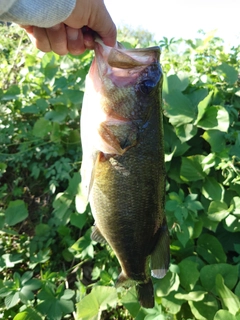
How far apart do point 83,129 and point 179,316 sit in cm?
150

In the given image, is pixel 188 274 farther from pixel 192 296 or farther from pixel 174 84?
pixel 174 84

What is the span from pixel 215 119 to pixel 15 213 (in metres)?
1.56

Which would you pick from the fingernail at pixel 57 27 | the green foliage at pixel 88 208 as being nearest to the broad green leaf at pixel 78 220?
the green foliage at pixel 88 208

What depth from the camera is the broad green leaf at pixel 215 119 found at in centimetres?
224

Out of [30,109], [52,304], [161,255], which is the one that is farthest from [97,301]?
[30,109]


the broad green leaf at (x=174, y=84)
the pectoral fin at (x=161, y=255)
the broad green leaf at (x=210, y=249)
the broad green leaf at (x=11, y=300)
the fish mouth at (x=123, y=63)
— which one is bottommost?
the broad green leaf at (x=11, y=300)

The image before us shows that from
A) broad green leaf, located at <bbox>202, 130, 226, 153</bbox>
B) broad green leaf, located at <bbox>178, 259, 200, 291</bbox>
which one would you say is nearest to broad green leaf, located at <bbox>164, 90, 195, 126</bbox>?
broad green leaf, located at <bbox>202, 130, 226, 153</bbox>

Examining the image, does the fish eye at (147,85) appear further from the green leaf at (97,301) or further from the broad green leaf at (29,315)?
the broad green leaf at (29,315)

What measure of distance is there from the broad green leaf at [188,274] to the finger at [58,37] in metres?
1.47

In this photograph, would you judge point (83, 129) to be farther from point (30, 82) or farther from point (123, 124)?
point (30, 82)

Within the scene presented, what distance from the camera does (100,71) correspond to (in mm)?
1377

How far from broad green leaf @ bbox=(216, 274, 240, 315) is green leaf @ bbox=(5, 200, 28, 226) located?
1398 mm

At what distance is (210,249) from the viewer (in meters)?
2.32

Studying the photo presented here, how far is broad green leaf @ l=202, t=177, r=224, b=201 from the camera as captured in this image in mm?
2282
